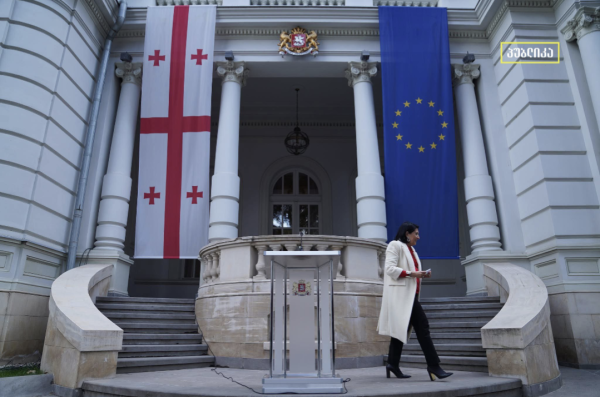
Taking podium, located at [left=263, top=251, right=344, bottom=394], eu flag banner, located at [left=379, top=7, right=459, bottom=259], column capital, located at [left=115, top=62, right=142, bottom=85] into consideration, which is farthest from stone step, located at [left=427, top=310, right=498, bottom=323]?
column capital, located at [left=115, top=62, right=142, bottom=85]

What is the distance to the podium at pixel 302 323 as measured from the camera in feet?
15.0

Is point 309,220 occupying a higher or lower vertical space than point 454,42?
lower

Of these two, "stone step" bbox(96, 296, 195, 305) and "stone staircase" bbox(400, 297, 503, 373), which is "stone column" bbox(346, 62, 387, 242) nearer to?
"stone staircase" bbox(400, 297, 503, 373)

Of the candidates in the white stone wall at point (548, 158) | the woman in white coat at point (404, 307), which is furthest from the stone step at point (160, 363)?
the white stone wall at point (548, 158)

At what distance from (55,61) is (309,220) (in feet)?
31.3

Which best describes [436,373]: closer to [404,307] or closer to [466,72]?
[404,307]

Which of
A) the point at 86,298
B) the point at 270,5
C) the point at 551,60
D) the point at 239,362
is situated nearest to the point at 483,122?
the point at 551,60

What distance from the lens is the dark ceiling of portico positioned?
15.0m

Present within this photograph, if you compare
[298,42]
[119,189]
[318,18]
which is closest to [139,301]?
[119,189]

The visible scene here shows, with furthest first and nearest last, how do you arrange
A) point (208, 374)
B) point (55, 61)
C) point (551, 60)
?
point (551, 60) < point (55, 61) < point (208, 374)

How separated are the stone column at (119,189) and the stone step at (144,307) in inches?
50.4

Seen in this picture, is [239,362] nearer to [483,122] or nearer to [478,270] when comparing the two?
[478,270]

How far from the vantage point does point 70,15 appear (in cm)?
1008

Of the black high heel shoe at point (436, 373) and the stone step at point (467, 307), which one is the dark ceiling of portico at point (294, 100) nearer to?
the stone step at point (467, 307)
